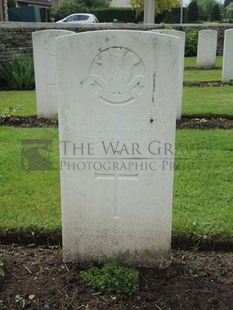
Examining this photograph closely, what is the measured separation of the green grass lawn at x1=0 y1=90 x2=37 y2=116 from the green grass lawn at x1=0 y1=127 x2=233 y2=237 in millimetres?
1782

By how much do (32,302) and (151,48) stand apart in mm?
1610

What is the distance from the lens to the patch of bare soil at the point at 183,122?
6406 millimetres

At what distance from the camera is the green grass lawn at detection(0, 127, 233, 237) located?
10.6 ft

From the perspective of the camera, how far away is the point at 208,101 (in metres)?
8.20

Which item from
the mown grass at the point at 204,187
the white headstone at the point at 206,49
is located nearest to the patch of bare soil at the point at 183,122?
the mown grass at the point at 204,187

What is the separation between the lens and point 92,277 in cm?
252

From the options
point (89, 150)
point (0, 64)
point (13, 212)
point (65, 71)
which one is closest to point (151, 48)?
point (65, 71)

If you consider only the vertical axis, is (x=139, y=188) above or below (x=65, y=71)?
below

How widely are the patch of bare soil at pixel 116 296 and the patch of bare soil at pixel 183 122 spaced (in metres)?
3.77

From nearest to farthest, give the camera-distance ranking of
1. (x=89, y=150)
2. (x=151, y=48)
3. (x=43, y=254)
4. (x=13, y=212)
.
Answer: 1. (x=151, y=48)
2. (x=89, y=150)
3. (x=43, y=254)
4. (x=13, y=212)

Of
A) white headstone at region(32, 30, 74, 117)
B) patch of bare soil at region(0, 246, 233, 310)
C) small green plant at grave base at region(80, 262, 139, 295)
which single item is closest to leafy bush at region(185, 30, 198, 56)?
white headstone at region(32, 30, 74, 117)

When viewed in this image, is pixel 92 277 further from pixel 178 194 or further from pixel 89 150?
pixel 178 194

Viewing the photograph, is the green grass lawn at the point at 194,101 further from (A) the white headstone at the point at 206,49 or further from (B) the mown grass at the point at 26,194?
(A) the white headstone at the point at 206,49

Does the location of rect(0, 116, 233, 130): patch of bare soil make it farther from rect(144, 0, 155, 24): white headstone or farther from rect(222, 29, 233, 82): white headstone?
Result: rect(144, 0, 155, 24): white headstone
